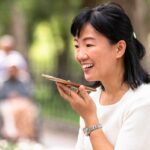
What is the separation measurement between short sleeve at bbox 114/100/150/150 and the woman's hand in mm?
189

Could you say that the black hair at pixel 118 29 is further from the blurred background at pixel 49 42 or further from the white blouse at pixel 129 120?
the blurred background at pixel 49 42

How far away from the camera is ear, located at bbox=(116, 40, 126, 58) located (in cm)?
356

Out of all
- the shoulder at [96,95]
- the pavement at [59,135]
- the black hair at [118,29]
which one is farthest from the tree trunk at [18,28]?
the black hair at [118,29]

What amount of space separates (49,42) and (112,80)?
31.1 metres

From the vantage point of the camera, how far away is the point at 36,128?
10.1 meters

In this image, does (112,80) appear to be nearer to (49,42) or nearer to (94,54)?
(94,54)

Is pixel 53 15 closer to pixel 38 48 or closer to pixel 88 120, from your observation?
pixel 38 48

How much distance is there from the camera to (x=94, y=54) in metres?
3.52

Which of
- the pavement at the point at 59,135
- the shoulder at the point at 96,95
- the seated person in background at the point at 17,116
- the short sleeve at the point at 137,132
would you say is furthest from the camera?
the pavement at the point at 59,135

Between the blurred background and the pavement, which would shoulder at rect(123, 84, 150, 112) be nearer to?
the blurred background

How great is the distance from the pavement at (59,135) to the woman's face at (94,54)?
Answer: 322 inches

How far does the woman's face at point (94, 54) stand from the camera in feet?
11.5

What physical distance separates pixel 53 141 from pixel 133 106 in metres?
9.67

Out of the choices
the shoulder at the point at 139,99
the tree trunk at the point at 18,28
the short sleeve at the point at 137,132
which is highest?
the shoulder at the point at 139,99
